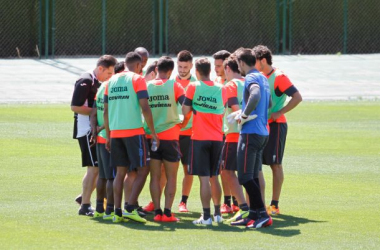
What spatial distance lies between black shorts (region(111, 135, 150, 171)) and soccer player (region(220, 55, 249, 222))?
110 centimetres

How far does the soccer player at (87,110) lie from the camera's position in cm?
1007

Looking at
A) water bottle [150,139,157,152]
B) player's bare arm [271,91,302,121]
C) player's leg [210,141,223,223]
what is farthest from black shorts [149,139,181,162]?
player's bare arm [271,91,302,121]

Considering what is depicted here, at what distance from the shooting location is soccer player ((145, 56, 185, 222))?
9820 mm

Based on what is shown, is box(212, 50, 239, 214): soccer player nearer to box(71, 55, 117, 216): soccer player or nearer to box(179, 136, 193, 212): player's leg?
box(179, 136, 193, 212): player's leg

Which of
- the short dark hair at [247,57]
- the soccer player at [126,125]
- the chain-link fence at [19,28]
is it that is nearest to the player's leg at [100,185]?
the soccer player at [126,125]

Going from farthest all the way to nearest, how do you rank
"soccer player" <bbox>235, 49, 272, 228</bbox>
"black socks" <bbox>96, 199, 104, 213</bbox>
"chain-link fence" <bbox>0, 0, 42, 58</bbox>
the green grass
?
"chain-link fence" <bbox>0, 0, 42, 58</bbox> < "black socks" <bbox>96, 199, 104, 213</bbox> < "soccer player" <bbox>235, 49, 272, 228</bbox> < the green grass

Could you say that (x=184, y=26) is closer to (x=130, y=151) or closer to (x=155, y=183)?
(x=155, y=183)

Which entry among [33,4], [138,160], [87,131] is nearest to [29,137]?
[87,131]

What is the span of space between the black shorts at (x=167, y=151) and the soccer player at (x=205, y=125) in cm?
23

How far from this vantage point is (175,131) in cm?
989

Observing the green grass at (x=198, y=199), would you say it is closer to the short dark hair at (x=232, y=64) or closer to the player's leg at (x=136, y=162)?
the player's leg at (x=136, y=162)

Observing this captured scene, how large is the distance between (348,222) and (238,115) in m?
1.88

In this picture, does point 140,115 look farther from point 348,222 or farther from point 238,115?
point 348,222

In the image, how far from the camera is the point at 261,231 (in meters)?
9.16
